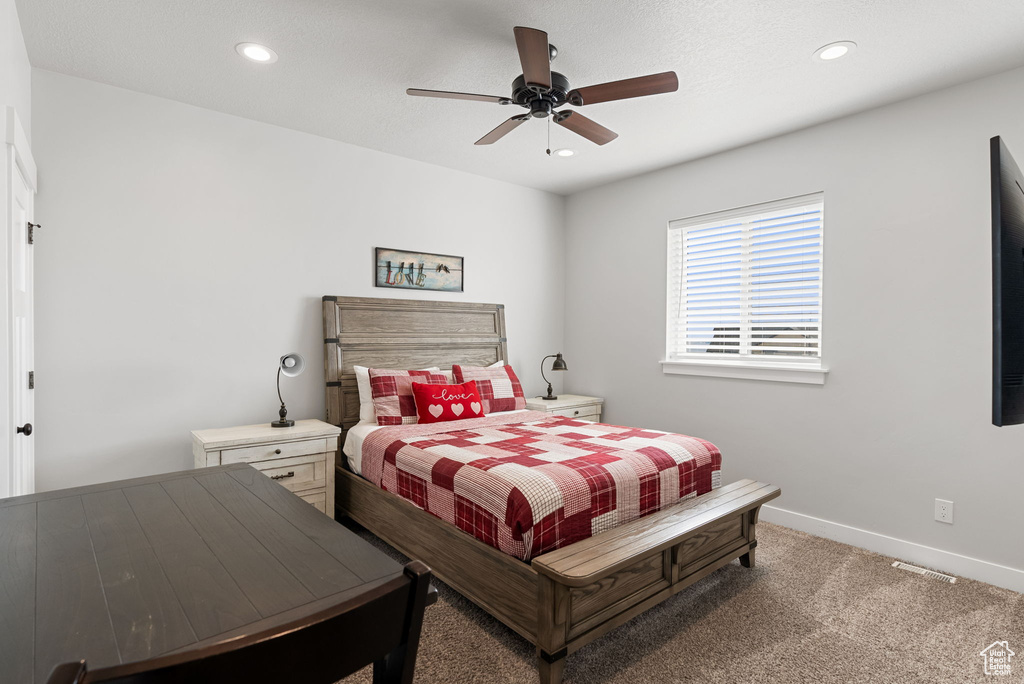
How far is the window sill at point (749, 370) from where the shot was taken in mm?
3432

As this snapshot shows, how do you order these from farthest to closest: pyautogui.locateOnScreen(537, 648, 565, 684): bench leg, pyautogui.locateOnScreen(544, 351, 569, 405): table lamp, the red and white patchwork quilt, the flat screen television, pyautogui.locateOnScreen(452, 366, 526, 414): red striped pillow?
pyautogui.locateOnScreen(544, 351, 569, 405): table lamp
pyautogui.locateOnScreen(452, 366, 526, 414): red striped pillow
the red and white patchwork quilt
pyautogui.locateOnScreen(537, 648, 565, 684): bench leg
the flat screen television

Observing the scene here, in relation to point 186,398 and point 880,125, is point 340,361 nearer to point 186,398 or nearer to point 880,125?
Answer: point 186,398

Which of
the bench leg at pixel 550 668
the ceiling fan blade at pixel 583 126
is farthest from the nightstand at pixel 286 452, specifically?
the ceiling fan blade at pixel 583 126

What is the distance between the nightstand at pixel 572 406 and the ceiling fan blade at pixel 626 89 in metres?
2.57

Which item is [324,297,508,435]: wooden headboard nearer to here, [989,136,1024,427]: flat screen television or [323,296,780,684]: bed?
[323,296,780,684]: bed

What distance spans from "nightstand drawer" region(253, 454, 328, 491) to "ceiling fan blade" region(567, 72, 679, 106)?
2.48 metres

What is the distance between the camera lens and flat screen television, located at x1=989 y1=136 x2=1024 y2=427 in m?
0.97

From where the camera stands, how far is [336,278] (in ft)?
12.5

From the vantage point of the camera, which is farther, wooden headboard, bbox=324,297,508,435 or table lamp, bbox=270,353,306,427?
wooden headboard, bbox=324,297,508,435

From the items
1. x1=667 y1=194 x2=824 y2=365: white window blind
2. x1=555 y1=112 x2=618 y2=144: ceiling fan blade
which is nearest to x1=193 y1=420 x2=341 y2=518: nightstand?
x1=555 y1=112 x2=618 y2=144: ceiling fan blade

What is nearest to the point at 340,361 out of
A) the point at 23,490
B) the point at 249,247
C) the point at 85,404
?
the point at 249,247

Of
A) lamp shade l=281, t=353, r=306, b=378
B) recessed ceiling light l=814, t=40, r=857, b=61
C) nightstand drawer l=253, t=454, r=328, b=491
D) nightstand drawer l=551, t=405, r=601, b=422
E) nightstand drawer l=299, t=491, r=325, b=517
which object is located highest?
recessed ceiling light l=814, t=40, r=857, b=61

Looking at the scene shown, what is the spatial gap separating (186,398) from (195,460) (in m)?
0.42

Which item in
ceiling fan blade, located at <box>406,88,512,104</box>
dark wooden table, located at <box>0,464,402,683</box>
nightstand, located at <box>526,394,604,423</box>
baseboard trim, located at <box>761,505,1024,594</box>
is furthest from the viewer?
nightstand, located at <box>526,394,604,423</box>
